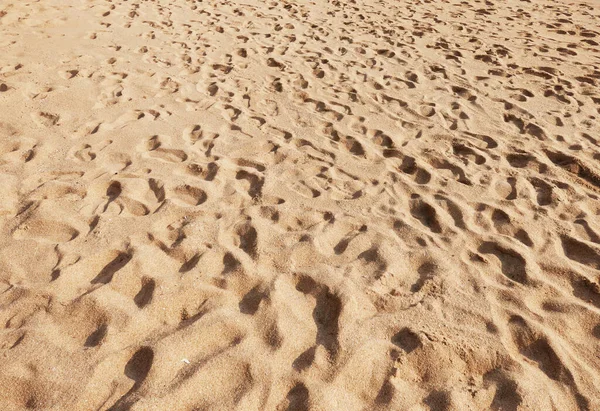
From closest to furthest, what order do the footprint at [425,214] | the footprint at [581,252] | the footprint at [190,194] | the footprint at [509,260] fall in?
the footprint at [509,260] → the footprint at [581,252] → the footprint at [425,214] → the footprint at [190,194]

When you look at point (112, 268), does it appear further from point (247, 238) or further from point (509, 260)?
point (509, 260)

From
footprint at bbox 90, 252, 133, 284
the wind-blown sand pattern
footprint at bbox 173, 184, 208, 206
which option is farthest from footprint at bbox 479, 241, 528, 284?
footprint at bbox 90, 252, 133, 284

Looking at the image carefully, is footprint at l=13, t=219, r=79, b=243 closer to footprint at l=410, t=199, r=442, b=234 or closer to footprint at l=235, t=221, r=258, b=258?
footprint at l=235, t=221, r=258, b=258

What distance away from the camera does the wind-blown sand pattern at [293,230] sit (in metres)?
2.18

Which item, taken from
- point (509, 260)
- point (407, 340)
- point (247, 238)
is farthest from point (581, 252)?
point (247, 238)

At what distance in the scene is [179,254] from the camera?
9.25 ft

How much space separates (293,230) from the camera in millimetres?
3086

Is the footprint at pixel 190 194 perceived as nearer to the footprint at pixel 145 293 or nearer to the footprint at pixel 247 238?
the footprint at pixel 247 238

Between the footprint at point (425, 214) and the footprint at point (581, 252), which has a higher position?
the footprint at point (581, 252)

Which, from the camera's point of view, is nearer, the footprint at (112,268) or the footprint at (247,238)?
the footprint at (112,268)

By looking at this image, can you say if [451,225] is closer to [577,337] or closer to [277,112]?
[577,337]

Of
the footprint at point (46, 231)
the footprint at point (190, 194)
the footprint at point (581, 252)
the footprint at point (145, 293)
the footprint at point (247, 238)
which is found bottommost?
the footprint at point (190, 194)

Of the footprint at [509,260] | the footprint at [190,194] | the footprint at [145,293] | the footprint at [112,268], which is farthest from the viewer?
the footprint at [190,194]

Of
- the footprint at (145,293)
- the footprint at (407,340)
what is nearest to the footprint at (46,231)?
the footprint at (145,293)
